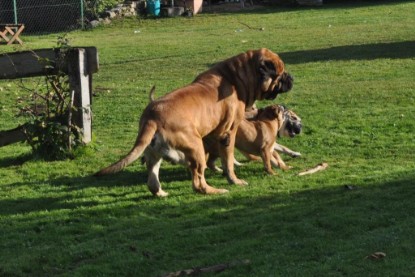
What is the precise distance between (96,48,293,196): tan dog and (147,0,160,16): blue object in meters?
27.3

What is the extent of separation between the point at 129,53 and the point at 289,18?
1071 cm

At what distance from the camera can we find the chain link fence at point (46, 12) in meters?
37.1

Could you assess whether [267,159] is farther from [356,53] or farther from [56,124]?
[356,53]

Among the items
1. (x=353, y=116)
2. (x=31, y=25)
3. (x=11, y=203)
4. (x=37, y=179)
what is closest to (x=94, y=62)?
(x=37, y=179)

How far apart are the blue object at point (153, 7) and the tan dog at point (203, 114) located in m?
27.3

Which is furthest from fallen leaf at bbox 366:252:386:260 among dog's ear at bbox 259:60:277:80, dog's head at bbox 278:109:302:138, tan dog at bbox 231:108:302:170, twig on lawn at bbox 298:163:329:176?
dog's head at bbox 278:109:302:138

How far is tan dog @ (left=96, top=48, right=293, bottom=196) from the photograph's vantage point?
948cm

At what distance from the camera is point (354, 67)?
2050cm

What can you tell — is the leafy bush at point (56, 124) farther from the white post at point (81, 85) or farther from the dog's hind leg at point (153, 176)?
the dog's hind leg at point (153, 176)

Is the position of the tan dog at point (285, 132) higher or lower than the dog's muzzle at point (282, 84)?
lower

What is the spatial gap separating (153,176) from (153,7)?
2867cm

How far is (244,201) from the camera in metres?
9.56

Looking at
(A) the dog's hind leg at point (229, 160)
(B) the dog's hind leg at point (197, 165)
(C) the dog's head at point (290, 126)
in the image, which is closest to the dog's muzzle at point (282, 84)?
(A) the dog's hind leg at point (229, 160)

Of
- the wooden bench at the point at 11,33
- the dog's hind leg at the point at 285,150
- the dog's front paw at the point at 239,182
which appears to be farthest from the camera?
the wooden bench at the point at 11,33
